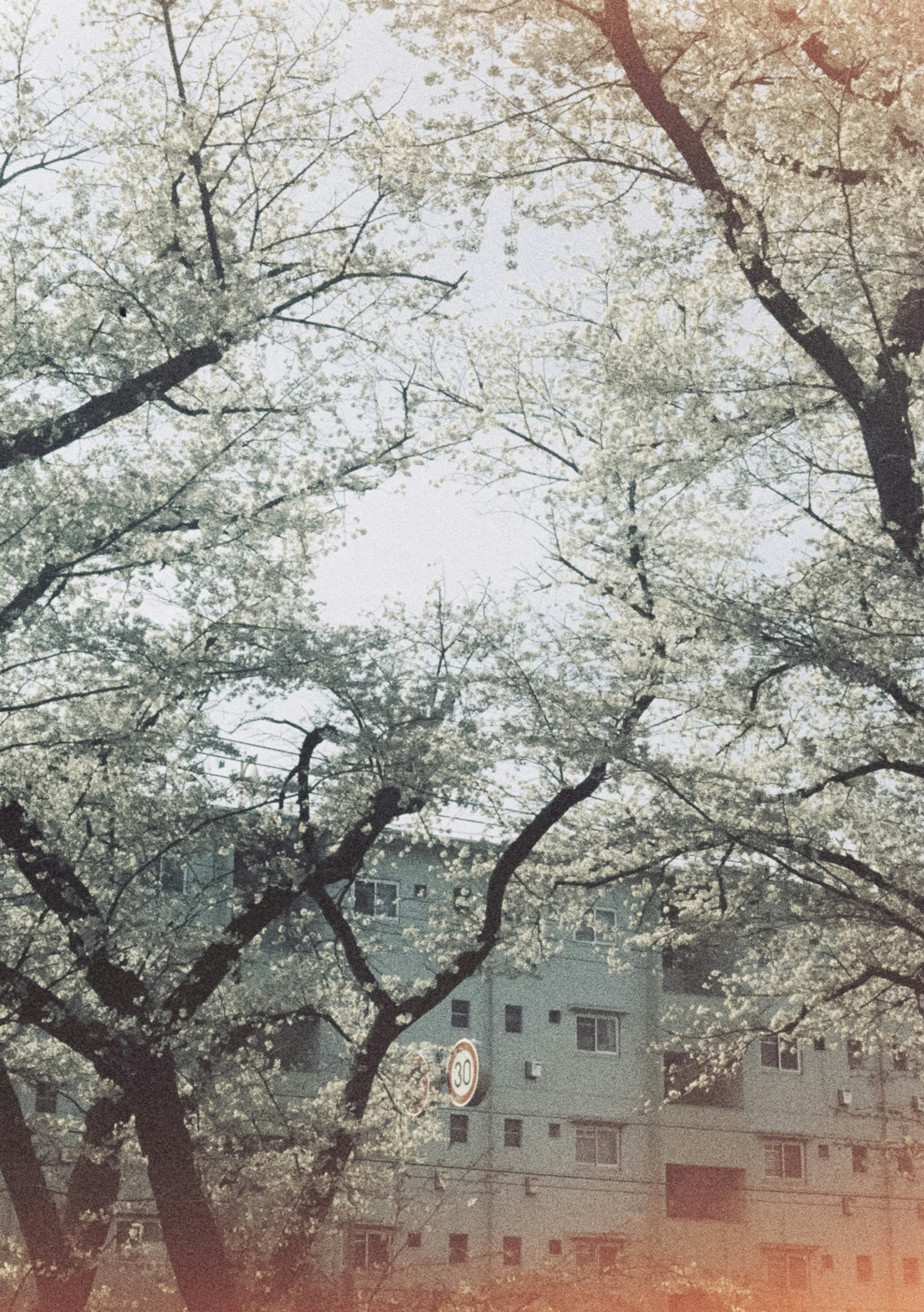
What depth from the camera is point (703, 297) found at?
12.2 metres

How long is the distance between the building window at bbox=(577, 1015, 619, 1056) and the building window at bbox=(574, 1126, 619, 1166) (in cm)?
200

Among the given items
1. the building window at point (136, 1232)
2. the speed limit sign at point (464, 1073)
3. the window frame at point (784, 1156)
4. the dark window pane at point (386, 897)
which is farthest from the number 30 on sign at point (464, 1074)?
the window frame at point (784, 1156)

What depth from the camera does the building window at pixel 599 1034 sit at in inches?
1315

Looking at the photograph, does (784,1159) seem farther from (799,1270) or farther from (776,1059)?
(799,1270)

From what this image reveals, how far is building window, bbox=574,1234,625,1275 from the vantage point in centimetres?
1559

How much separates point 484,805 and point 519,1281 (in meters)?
5.89

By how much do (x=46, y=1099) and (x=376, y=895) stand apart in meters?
9.53

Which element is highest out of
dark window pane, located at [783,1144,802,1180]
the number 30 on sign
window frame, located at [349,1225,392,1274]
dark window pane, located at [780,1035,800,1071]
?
dark window pane, located at [780,1035,800,1071]

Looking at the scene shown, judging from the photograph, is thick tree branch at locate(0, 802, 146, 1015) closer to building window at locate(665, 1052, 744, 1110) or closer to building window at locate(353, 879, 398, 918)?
building window at locate(353, 879, 398, 918)

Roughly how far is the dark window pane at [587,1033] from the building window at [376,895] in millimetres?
6192

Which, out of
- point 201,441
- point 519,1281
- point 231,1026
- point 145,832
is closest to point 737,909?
point 519,1281

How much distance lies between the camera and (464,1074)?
73.3 feet

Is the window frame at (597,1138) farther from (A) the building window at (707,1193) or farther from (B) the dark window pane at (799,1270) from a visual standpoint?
(B) the dark window pane at (799,1270)

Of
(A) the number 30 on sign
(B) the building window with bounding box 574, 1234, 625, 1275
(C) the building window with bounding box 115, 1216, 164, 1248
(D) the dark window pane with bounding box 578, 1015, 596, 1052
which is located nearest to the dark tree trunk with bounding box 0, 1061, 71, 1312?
(C) the building window with bounding box 115, 1216, 164, 1248
